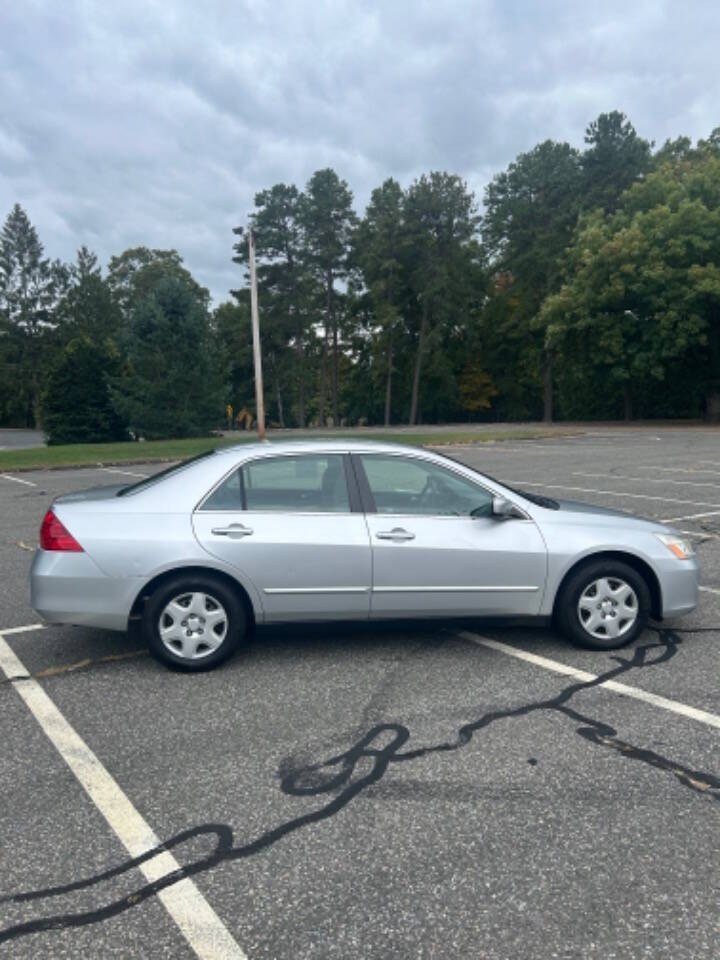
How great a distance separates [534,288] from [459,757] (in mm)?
54149

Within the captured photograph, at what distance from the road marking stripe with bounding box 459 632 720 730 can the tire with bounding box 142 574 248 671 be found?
5.82ft

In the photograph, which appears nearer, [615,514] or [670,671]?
[670,671]

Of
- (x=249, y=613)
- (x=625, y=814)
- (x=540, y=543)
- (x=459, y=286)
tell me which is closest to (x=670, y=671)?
(x=540, y=543)

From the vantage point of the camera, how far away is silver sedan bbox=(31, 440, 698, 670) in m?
4.46

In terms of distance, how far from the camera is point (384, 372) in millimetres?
57969

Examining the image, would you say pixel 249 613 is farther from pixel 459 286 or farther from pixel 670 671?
pixel 459 286

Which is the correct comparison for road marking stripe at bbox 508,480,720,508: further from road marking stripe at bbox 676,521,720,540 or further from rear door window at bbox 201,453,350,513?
rear door window at bbox 201,453,350,513

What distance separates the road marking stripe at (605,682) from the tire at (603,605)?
317 mm

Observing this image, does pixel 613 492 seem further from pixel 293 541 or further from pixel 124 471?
pixel 124 471

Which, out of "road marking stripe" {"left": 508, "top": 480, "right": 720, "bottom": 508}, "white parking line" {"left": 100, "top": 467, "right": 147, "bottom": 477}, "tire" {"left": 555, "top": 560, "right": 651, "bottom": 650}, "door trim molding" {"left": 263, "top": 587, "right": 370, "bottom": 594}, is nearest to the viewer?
"door trim molding" {"left": 263, "top": 587, "right": 370, "bottom": 594}

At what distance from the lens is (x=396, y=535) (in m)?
4.61

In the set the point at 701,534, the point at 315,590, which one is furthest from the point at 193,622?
the point at 701,534

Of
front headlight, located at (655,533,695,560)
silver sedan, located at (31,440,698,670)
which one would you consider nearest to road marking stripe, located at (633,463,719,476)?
front headlight, located at (655,533,695,560)

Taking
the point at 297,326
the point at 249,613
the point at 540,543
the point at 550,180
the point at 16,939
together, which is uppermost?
the point at 550,180
